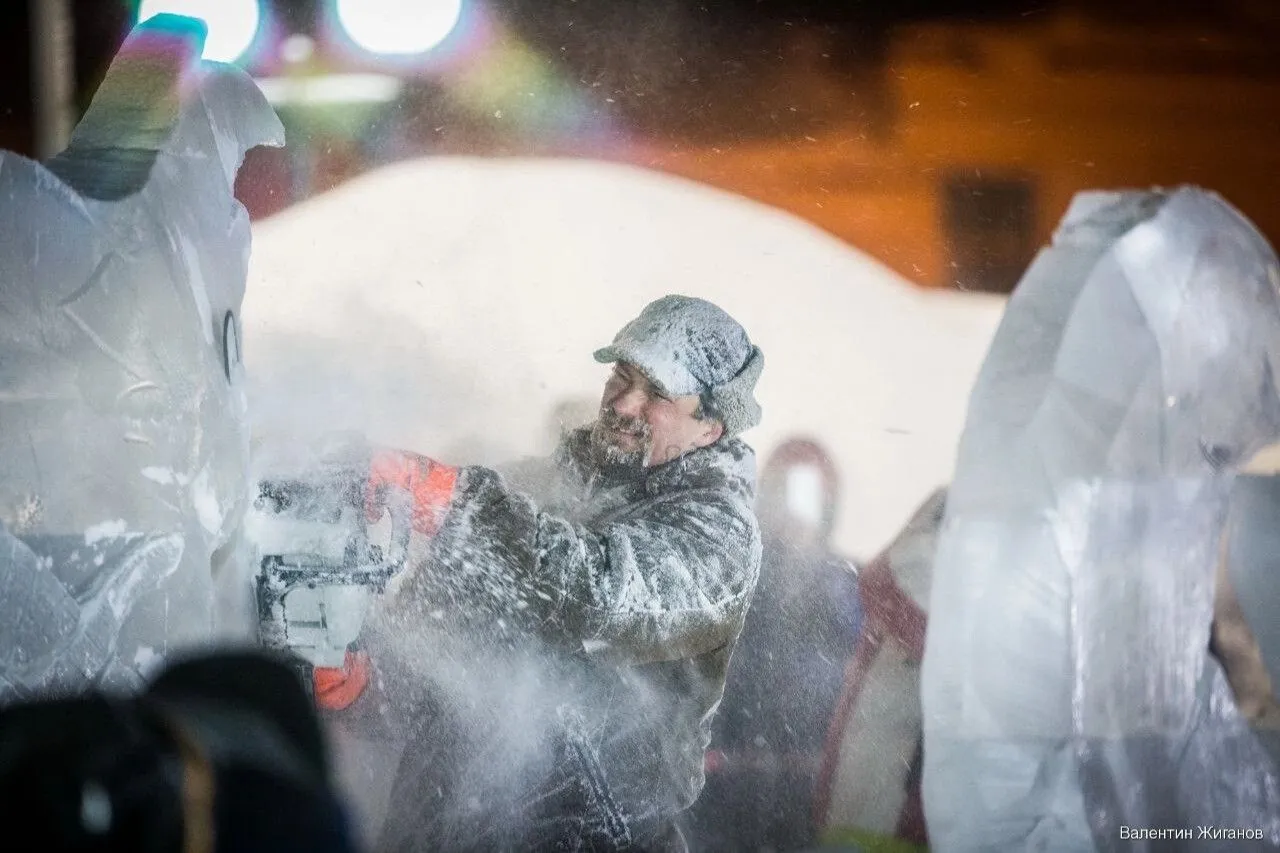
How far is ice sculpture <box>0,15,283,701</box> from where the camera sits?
1275 mm

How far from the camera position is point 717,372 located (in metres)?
1.53

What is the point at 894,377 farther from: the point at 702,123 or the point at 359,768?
the point at 359,768

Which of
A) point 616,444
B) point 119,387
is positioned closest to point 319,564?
point 119,387

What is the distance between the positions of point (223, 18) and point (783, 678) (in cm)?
135

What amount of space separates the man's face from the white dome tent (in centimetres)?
4

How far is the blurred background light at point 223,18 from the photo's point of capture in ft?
4.95

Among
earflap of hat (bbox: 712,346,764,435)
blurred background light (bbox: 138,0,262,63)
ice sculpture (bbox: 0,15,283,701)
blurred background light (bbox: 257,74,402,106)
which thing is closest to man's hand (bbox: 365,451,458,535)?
ice sculpture (bbox: 0,15,283,701)

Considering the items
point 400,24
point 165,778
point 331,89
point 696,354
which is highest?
point 400,24

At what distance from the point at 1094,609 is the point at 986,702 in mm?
224

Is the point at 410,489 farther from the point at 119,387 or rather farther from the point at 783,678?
the point at 783,678

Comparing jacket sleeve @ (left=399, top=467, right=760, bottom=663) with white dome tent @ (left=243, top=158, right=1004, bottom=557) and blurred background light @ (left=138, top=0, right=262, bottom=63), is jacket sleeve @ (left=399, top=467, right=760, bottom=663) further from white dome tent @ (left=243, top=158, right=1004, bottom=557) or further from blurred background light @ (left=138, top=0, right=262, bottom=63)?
blurred background light @ (left=138, top=0, right=262, bottom=63)

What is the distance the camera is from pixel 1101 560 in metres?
1.54

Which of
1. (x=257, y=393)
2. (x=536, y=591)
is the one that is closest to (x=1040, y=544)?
(x=536, y=591)

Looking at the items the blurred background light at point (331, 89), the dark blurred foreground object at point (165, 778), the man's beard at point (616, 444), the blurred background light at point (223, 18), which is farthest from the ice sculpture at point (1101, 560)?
the blurred background light at point (223, 18)
